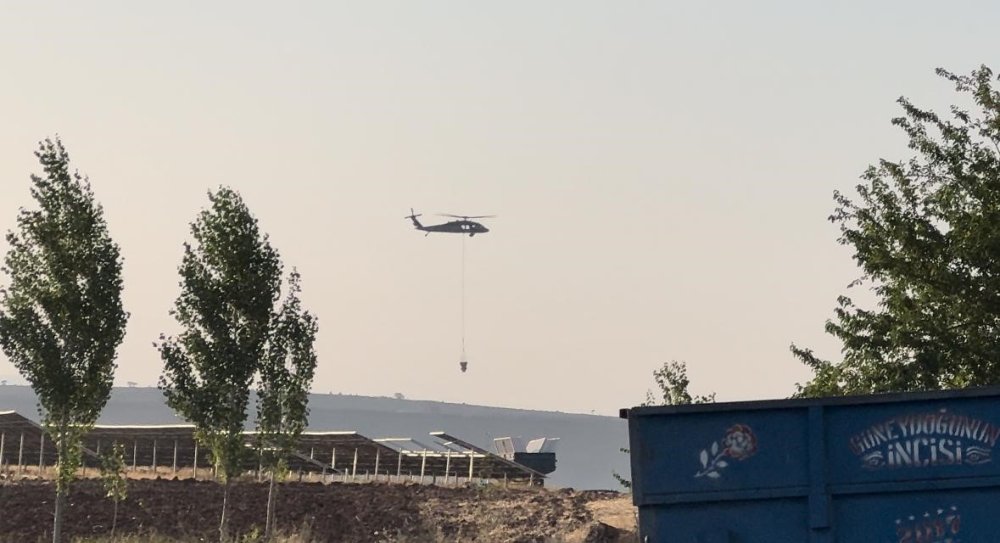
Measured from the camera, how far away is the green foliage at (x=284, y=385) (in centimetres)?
3384

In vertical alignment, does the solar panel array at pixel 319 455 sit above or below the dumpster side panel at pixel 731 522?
above

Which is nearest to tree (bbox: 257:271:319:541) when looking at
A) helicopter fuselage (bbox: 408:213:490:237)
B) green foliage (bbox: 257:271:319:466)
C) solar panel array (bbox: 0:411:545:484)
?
green foliage (bbox: 257:271:319:466)

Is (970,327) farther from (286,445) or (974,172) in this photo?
(286,445)

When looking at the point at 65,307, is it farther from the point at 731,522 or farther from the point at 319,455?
the point at 319,455

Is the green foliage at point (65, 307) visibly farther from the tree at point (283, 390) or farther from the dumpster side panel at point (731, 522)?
the dumpster side panel at point (731, 522)

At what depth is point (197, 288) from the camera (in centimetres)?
3344

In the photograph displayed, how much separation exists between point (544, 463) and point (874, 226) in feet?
106

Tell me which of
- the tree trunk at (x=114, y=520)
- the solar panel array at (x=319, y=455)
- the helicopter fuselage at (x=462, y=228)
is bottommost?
the tree trunk at (x=114, y=520)

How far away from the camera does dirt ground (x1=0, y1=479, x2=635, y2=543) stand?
1320 inches

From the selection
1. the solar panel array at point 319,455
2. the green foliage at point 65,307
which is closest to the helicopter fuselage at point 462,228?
the solar panel array at point 319,455

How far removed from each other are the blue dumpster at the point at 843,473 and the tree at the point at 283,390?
2197 centimetres

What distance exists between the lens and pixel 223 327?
33.4 m

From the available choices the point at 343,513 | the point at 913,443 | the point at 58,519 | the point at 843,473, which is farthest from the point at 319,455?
the point at 913,443

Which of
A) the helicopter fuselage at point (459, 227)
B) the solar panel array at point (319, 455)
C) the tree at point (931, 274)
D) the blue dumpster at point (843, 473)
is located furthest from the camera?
the helicopter fuselage at point (459, 227)
